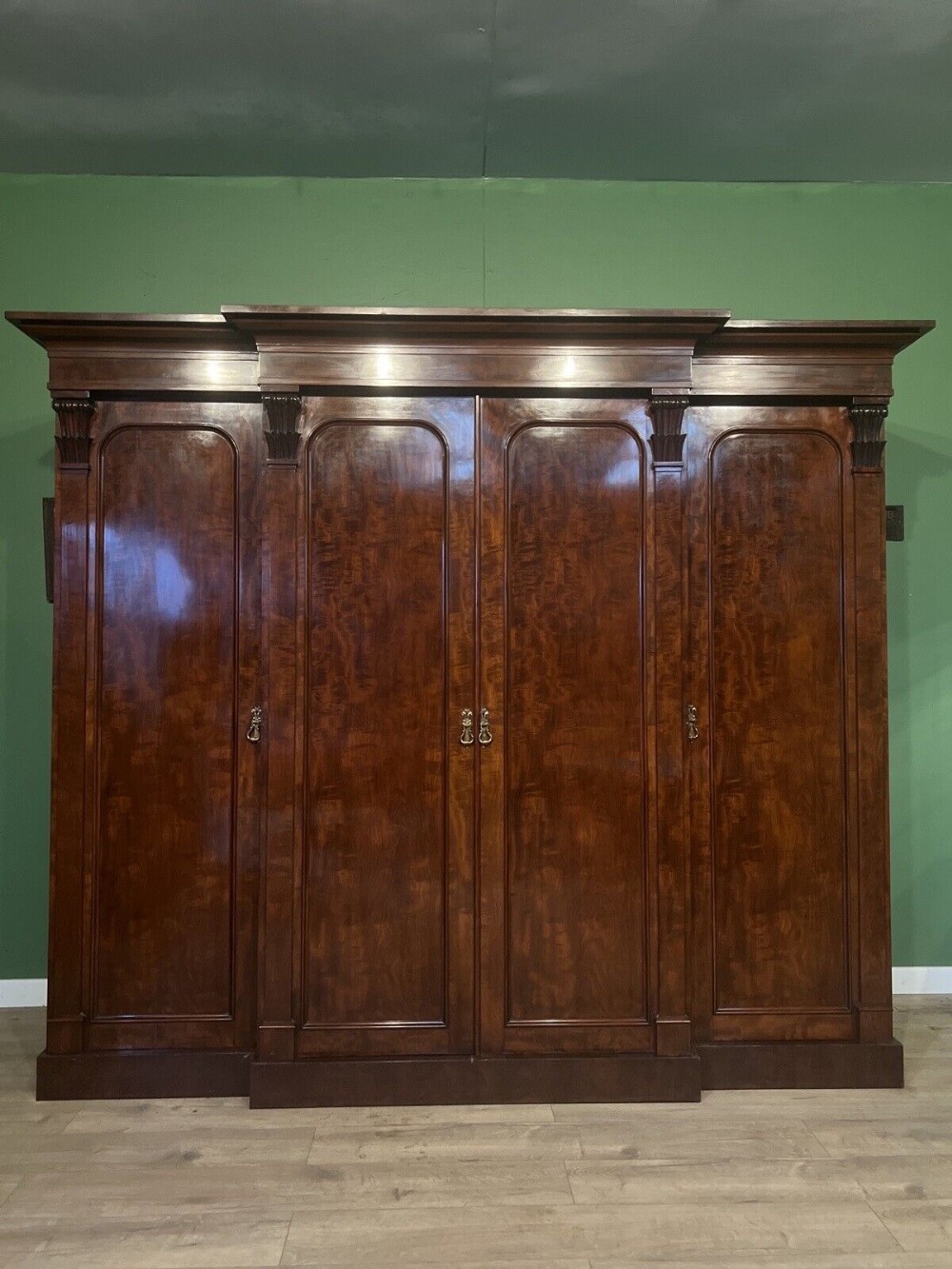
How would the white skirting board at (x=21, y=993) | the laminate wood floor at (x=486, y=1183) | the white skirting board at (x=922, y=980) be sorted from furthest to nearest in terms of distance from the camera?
the white skirting board at (x=922, y=980) < the white skirting board at (x=21, y=993) < the laminate wood floor at (x=486, y=1183)

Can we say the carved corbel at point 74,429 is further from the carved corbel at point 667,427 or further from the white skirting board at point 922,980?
the white skirting board at point 922,980

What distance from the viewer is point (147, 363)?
8.21ft

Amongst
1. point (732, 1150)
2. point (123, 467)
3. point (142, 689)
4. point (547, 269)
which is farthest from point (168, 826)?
point (547, 269)

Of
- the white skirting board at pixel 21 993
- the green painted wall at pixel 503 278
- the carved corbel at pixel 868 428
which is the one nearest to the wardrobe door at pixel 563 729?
the carved corbel at pixel 868 428

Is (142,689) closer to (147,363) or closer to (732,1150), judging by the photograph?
(147,363)

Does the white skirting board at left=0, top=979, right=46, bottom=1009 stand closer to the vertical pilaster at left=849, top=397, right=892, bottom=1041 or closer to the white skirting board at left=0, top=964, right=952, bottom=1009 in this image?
the vertical pilaster at left=849, top=397, right=892, bottom=1041

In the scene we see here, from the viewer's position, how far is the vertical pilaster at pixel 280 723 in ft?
7.91

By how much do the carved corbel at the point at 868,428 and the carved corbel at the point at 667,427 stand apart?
21.1 inches

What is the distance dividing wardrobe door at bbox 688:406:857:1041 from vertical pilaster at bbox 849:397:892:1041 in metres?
0.04

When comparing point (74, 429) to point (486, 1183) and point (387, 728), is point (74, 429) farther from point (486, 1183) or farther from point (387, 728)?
point (486, 1183)

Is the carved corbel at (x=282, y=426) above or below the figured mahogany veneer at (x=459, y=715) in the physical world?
above

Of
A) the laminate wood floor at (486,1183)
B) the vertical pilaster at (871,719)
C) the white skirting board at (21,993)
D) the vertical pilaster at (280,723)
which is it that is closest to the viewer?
the laminate wood floor at (486,1183)

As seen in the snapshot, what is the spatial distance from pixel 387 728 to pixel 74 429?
4.16ft

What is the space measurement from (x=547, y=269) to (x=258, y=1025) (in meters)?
2.79
